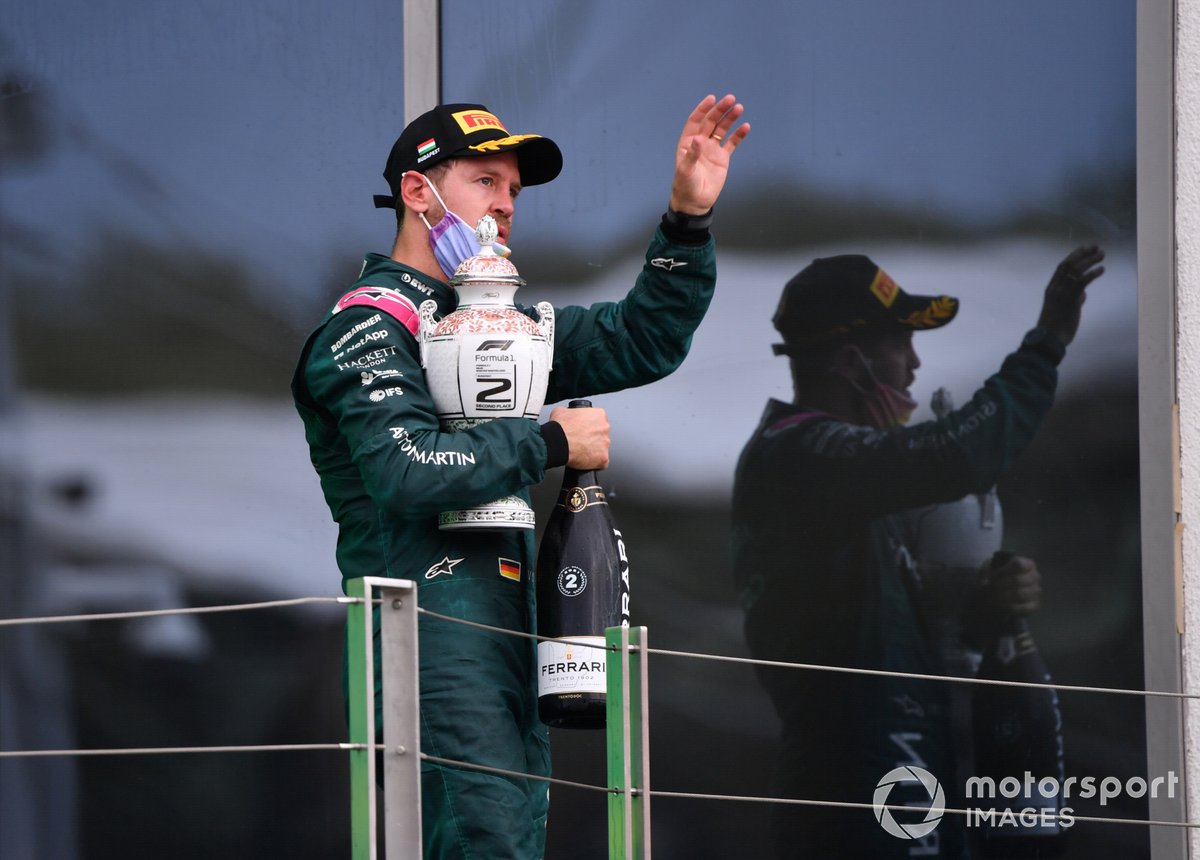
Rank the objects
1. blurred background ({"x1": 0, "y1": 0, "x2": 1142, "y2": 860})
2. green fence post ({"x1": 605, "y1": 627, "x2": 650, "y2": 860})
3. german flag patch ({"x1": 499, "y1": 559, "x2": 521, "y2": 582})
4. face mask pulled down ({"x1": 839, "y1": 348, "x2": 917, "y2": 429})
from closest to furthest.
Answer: green fence post ({"x1": 605, "y1": 627, "x2": 650, "y2": 860}) < german flag patch ({"x1": 499, "y1": 559, "x2": 521, "y2": 582}) < blurred background ({"x1": 0, "y1": 0, "x2": 1142, "y2": 860}) < face mask pulled down ({"x1": 839, "y1": 348, "x2": 917, "y2": 429})

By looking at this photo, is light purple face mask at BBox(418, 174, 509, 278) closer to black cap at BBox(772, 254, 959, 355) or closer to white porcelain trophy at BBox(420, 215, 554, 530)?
white porcelain trophy at BBox(420, 215, 554, 530)

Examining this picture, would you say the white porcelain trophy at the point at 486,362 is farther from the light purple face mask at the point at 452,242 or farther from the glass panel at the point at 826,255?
the glass panel at the point at 826,255

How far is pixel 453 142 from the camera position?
10.3ft

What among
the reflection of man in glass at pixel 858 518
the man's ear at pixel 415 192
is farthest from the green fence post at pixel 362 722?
the reflection of man in glass at pixel 858 518

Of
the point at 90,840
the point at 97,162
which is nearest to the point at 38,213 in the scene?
the point at 97,162

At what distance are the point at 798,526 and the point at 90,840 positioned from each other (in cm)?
185

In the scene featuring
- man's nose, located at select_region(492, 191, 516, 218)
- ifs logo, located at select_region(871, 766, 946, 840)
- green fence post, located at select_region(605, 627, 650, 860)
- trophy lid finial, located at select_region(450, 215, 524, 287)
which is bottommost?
ifs logo, located at select_region(871, 766, 946, 840)

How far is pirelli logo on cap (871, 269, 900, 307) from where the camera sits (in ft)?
14.5

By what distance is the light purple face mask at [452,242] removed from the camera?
3.11 m

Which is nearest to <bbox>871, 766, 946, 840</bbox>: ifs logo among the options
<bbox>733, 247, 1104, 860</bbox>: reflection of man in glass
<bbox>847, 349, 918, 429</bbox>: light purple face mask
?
<bbox>733, 247, 1104, 860</bbox>: reflection of man in glass

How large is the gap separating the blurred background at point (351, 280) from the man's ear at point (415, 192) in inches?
46.3

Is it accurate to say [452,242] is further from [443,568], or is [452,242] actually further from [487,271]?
[443,568]

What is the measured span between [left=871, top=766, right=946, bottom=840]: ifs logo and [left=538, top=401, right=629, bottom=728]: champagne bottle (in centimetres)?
158

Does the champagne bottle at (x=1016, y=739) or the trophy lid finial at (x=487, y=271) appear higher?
the trophy lid finial at (x=487, y=271)
